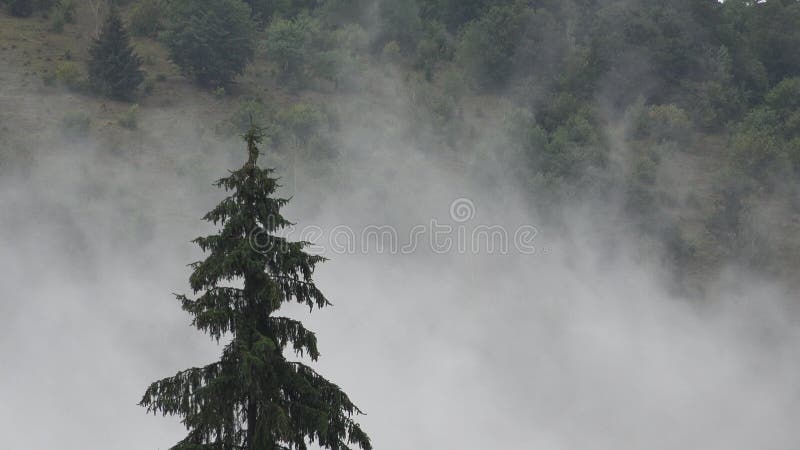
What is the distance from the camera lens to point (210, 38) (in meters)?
65.4

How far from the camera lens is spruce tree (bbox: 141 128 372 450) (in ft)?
38.2

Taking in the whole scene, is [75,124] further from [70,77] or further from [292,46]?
[292,46]

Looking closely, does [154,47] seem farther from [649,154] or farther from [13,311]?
[649,154]

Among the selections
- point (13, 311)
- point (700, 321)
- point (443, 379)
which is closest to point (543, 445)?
point (443, 379)

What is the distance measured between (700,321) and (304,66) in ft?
102

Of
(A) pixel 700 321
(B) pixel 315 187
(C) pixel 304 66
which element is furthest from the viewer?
(C) pixel 304 66

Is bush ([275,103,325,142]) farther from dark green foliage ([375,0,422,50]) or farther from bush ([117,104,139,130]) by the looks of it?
dark green foliage ([375,0,422,50])

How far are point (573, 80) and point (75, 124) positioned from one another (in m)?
33.2

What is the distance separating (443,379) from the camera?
49312 mm

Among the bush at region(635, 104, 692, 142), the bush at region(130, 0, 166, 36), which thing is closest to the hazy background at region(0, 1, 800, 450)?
the bush at region(635, 104, 692, 142)

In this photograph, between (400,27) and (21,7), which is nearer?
(21,7)

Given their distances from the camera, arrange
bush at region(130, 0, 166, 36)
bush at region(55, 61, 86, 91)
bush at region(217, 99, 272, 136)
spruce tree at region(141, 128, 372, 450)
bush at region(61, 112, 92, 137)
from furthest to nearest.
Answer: bush at region(130, 0, 166, 36), bush at region(55, 61, 86, 91), bush at region(217, 99, 272, 136), bush at region(61, 112, 92, 137), spruce tree at region(141, 128, 372, 450)

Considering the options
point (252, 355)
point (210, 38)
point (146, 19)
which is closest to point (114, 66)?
point (210, 38)

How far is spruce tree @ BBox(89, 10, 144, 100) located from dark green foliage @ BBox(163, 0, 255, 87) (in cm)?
289
